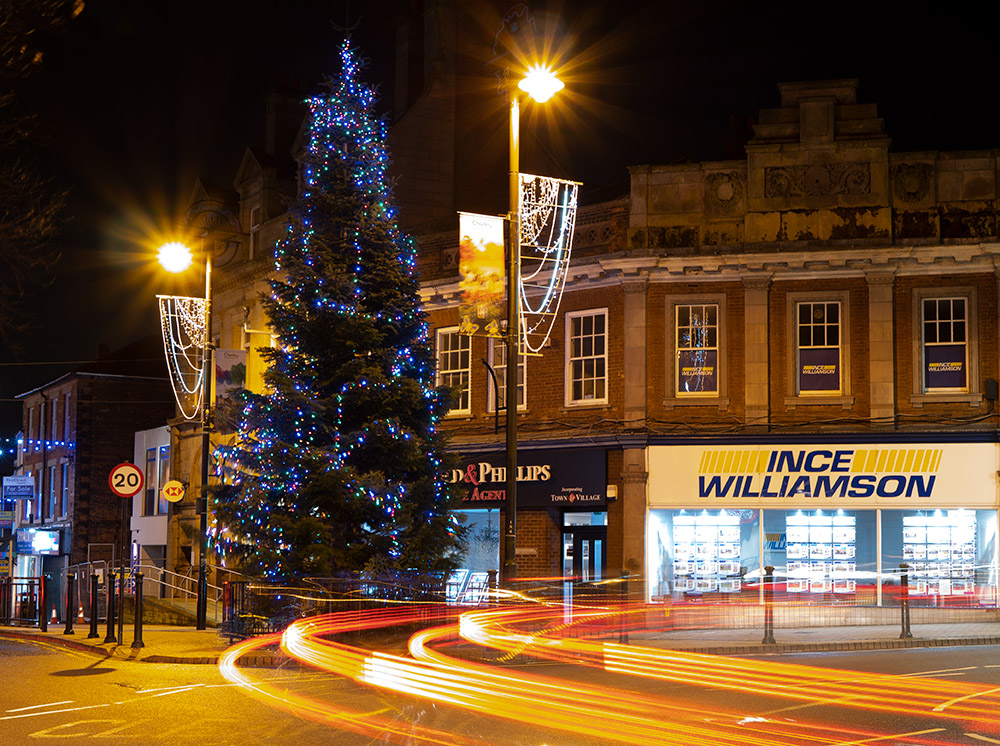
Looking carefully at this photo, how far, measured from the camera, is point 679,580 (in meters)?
26.5

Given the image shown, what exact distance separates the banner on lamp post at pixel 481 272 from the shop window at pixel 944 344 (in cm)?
1143

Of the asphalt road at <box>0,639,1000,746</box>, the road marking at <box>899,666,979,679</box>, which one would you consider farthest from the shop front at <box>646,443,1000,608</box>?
the road marking at <box>899,666,979,679</box>

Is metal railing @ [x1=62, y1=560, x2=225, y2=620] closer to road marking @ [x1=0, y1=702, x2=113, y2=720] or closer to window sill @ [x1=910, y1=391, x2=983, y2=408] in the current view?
road marking @ [x1=0, y1=702, x2=113, y2=720]

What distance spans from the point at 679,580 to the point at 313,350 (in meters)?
10.4

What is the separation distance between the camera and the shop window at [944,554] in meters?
24.8

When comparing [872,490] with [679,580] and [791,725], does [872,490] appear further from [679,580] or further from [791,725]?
[791,725]

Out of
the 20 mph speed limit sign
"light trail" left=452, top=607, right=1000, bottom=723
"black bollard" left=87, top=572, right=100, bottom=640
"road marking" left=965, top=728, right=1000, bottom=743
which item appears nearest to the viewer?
"road marking" left=965, top=728, right=1000, bottom=743

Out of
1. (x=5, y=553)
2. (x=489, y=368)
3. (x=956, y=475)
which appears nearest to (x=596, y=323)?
(x=489, y=368)

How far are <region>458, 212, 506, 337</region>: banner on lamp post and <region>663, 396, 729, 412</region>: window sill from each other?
8907 mm

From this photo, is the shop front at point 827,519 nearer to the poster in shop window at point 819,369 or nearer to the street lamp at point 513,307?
the poster in shop window at point 819,369

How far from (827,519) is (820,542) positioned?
53cm

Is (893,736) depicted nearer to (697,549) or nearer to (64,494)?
(697,549)

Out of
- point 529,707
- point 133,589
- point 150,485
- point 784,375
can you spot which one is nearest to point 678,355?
point 784,375

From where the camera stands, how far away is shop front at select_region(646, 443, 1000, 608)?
82.2 feet
